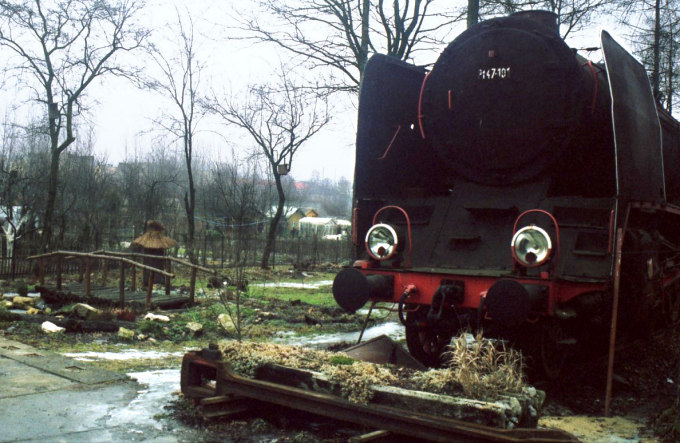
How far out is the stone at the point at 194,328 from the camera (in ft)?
30.1

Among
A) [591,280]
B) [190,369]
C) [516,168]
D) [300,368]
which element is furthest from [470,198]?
[190,369]

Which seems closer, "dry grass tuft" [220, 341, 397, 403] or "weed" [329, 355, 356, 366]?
"dry grass tuft" [220, 341, 397, 403]

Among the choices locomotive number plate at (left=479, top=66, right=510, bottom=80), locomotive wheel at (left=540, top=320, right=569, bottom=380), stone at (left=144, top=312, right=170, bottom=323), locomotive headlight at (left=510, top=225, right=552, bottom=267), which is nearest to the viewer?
locomotive headlight at (left=510, top=225, right=552, bottom=267)

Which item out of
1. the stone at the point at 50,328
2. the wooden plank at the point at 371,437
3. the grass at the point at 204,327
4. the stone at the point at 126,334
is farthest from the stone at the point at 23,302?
the wooden plank at the point at 371,437

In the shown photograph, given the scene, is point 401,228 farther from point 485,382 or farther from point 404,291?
point 485,382

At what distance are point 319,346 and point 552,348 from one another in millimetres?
3498

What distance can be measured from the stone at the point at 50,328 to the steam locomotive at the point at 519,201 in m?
4.51

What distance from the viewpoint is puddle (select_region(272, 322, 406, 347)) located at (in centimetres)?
886

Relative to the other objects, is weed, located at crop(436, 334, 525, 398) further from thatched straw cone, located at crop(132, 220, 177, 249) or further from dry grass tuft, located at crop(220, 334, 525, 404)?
thatched straw cone, located at crop(132, 220, 177, 249)

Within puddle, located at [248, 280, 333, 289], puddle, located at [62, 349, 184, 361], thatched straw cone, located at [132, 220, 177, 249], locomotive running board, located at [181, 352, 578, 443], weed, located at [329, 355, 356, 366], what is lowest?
puddle, located at [62, 349, 184, 361]

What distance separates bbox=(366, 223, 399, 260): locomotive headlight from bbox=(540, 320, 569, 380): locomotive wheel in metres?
1.60

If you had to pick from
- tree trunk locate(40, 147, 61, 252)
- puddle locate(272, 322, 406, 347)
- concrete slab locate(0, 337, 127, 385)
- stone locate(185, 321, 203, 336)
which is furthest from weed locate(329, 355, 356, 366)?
tree trunk locate(40, 147, 61, 252)

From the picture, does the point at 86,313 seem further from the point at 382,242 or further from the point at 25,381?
the point at 382,242

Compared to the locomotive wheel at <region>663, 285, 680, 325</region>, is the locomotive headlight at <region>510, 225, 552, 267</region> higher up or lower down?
higher up
